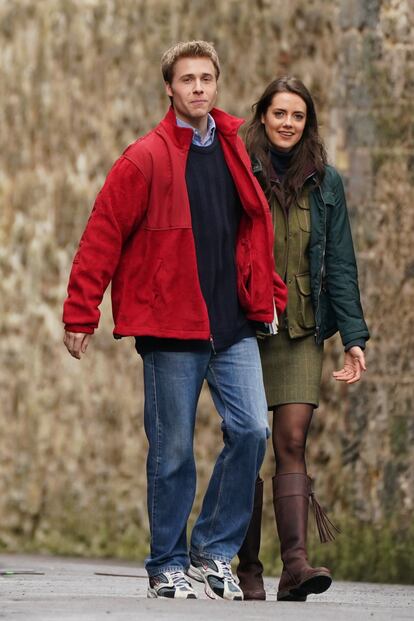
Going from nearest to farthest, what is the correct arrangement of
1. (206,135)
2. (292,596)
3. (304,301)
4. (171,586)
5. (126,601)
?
(126,601) < (171,586) < (206,135) < (292,596) < (304,301)

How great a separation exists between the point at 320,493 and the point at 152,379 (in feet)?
7.77

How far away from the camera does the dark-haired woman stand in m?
6.99

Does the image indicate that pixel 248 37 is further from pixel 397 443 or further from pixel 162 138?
pixel 162 138

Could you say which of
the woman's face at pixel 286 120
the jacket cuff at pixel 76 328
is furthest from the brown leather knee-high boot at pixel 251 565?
the woman's face at pixel 286 120

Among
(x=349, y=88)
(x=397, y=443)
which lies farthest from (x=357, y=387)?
(x=349, y=88)

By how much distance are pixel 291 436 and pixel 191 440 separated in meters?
0.56

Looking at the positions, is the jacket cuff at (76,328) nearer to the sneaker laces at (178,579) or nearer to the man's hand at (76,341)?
the man's hand at (76,341)

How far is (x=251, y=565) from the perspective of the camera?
704cm

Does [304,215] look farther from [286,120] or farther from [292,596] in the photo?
[292,596]

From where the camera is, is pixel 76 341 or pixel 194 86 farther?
pixel 194 86

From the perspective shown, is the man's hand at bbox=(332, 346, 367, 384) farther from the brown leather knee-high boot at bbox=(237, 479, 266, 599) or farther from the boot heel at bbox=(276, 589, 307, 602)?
the boot heel at bbox=(276, 589, 307, 602)

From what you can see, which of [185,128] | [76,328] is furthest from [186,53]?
[76,328]

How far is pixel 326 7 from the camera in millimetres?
8820

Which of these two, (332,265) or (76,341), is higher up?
(332,265)
